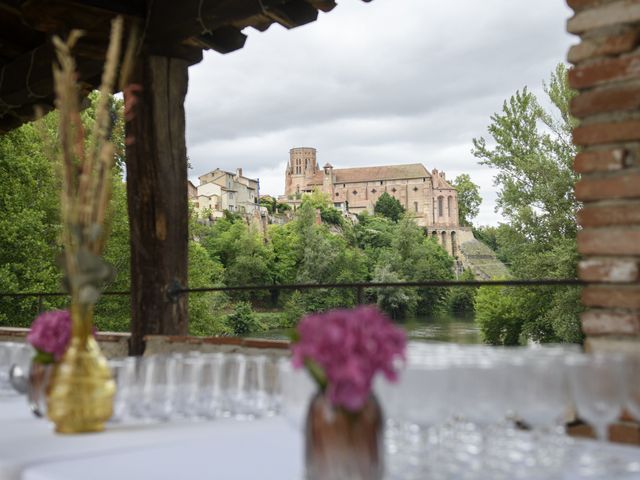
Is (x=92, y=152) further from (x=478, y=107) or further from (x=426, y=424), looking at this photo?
(x=478, y=107)

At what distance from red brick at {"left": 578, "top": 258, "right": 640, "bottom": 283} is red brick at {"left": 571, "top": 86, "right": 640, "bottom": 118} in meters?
0.31

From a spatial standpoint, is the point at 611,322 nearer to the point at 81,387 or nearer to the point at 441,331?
the point at 81,387

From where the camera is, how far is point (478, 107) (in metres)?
77.5

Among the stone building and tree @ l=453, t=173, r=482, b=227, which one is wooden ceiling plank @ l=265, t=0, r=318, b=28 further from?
tree @ l=453, t=173, r=482, b=227

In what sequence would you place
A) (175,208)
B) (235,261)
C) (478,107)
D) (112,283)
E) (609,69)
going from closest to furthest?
(609,69), (175,208), (112,283), (235,261), (478,107)

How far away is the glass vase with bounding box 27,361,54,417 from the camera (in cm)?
155

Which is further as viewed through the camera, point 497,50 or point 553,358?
point 497,50

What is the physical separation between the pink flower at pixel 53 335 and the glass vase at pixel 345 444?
80cm

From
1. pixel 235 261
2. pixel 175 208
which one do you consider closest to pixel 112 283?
pixel 175 208

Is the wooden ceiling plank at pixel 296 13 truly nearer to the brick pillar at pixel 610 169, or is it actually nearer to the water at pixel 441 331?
the brick pillar at pixel 610 169

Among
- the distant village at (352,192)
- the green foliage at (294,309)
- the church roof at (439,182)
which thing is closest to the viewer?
the green foliage at (294,309)

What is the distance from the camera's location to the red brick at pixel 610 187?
1663 millimetres

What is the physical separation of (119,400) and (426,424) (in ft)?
2.24

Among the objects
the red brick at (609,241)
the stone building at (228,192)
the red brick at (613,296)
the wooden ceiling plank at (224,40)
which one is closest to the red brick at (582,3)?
the red brick at (609,241)
